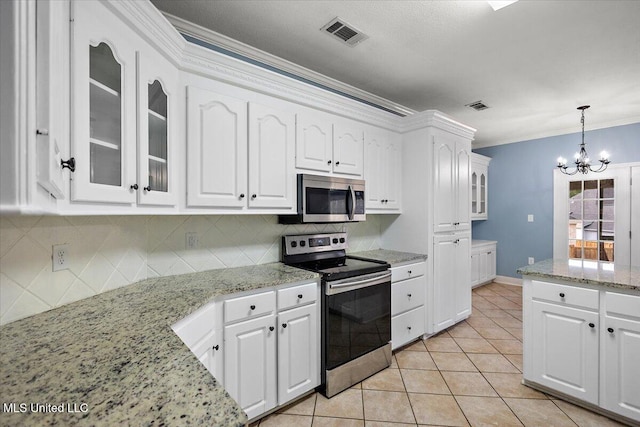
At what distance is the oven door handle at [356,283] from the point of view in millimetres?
2062

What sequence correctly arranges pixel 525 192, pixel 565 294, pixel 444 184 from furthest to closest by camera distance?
pixel 525 192 → pixel 444 184 → pixel 565 294

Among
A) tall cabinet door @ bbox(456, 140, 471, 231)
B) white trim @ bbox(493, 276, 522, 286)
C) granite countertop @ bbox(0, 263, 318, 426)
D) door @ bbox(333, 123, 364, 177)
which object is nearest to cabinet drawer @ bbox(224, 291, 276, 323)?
granite countertop @ bbox(0, 263, 318, 426)

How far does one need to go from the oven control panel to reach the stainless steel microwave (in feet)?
0.58

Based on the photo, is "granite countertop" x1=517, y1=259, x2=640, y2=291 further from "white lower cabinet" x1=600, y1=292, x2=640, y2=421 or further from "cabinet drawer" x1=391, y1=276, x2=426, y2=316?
"cabinet drawer" x1=391, y1=276, x2=426, y2=316

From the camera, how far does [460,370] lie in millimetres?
2477

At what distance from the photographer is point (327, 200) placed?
2.45m

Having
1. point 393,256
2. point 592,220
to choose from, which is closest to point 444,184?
point 393,256

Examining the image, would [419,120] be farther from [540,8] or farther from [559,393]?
[559,393]

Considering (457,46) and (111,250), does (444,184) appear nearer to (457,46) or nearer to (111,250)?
(457,46)

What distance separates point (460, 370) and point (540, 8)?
274cm

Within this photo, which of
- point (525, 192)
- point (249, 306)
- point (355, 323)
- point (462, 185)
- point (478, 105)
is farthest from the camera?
point (525, 192)

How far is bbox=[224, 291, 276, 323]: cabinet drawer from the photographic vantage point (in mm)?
1656

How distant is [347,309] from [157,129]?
1.69 metres

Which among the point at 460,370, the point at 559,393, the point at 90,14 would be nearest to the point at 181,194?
the point at 90,14
